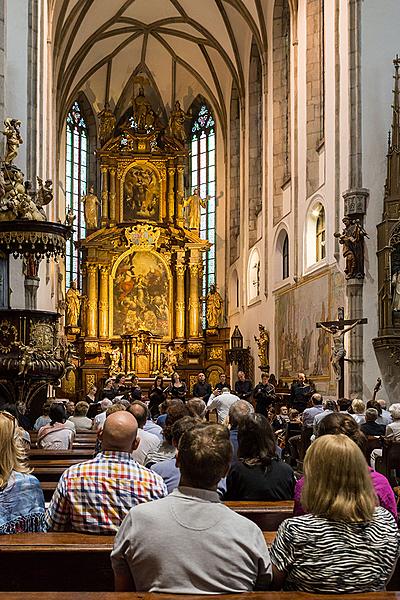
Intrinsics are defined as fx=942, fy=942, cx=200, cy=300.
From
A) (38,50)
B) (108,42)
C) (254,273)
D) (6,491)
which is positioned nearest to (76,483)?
(6,491)

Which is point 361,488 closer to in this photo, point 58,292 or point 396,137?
point 396,137

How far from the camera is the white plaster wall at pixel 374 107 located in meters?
19.3

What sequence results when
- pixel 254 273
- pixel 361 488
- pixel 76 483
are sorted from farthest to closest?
pixel 254 273
pixel 76 483
pixel 361 488

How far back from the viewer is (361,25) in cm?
1998

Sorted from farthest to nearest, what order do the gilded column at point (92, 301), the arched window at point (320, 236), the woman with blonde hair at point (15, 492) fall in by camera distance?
the gilded column at point (92, 301), the arched window at point (320, 236), the woman with blonde hair at point (15, 492)

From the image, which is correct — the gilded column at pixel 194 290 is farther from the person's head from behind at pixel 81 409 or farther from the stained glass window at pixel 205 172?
the person's head from behind at pixel 81 409

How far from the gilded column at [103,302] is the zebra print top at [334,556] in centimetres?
3300

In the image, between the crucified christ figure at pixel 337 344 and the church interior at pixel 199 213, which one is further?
the crucified christ figure at pixel 337 344

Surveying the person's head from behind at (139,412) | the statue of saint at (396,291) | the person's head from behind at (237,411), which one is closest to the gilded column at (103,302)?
the statue of saint at (396,291)

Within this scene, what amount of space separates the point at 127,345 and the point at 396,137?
1876 centimetres

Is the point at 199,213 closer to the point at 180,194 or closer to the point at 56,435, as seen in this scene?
the point at 180,194

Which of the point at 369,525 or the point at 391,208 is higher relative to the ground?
the point at 391,208

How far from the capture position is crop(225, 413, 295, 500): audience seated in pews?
5754mm

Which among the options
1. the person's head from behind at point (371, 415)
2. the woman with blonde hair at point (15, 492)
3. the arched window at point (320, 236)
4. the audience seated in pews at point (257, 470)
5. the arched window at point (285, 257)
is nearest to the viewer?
the woman with blonde hair at point (15, 492)
